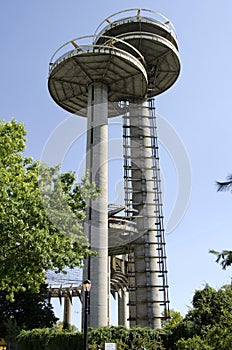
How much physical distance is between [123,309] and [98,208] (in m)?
16.2

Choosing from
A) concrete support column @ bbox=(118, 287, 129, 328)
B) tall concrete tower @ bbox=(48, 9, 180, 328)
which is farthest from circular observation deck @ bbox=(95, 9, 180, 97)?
concrete support column @ bbox=(118, 287, 129, 328)

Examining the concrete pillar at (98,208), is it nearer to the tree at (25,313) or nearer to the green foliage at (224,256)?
the tree at (25,313)

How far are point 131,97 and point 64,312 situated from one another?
26183mm

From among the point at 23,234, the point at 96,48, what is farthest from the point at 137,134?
the point at 23,234

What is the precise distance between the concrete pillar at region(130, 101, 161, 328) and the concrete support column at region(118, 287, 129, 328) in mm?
7785

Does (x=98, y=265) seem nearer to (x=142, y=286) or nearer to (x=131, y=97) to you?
(x=142, y=286)

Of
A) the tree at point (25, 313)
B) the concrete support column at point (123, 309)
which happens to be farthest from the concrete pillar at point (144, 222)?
the tree at point (25, 313)

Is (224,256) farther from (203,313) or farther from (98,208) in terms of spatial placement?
(98,208)

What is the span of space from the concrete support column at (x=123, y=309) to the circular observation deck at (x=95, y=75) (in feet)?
66.6

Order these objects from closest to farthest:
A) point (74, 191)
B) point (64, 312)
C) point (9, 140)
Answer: point (9, 140) < point (74, 191) < point (64, 312)

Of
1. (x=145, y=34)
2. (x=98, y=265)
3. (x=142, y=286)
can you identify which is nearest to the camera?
(x=98, y=265)

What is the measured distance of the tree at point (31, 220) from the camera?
43.3ft

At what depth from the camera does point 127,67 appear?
3403 centimetres

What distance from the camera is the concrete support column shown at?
39.2 m
